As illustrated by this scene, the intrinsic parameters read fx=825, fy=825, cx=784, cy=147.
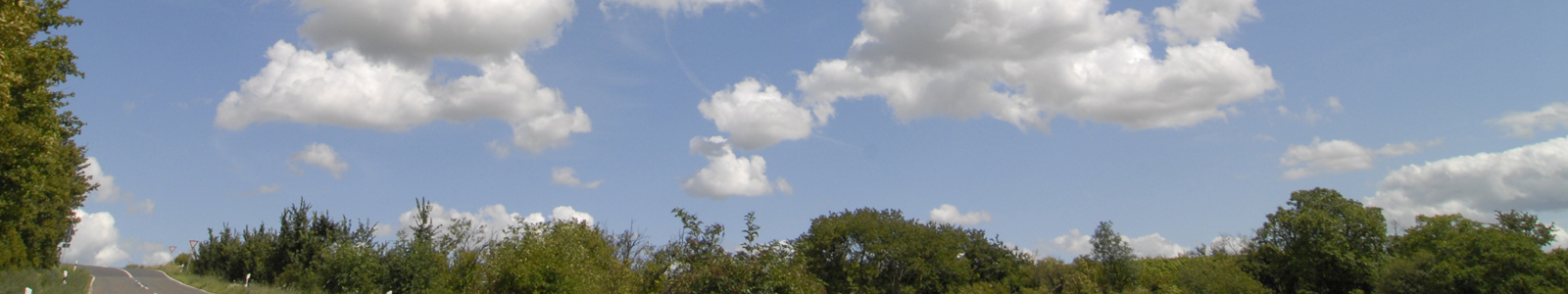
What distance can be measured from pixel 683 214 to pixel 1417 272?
37.4 m

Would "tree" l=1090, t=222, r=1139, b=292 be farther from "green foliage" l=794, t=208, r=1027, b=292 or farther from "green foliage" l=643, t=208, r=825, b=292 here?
"green foliage" l=643, t=208, r=825, b=292

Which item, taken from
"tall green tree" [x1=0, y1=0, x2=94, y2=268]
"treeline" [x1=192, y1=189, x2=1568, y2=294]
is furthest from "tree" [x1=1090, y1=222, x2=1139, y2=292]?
"tall green tree" [x1=0, y1=0, x2=94, y2=268]

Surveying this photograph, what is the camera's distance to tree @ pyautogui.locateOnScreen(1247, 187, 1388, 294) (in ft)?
157

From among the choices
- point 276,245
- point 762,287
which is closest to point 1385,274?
point 762,287

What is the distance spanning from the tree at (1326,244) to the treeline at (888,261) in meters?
0.09

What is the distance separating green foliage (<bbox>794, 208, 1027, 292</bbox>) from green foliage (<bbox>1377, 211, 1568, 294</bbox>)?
25.7 meters

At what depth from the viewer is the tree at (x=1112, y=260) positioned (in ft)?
192

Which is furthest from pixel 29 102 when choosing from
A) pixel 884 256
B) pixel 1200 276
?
pixel 1200 276

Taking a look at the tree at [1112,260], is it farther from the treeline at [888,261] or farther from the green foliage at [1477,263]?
the green foliage at [1477,263]

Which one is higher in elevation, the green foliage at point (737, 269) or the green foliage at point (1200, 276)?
the green foliage at point (1200, 276)

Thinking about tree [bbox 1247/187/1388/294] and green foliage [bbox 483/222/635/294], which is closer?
green foliage [bbox 483/222/635/294]

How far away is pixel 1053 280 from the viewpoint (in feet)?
205

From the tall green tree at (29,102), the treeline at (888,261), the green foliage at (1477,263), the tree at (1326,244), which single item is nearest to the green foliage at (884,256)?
the treeline at (888,261)

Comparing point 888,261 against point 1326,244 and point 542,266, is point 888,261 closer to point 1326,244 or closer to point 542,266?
point 1326,244
